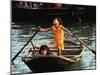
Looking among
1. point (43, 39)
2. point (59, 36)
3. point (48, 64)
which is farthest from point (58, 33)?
point (48, 64)

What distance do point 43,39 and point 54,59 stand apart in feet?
0.61

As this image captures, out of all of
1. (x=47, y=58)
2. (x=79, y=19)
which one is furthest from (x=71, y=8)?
(x=47, y=58)

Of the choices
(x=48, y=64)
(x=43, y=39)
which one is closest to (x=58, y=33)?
(x=43, y=39)

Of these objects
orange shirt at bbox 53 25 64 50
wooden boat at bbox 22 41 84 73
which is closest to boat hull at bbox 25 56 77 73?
wooden boat at bbox 22 41 84 73

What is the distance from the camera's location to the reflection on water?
177cm

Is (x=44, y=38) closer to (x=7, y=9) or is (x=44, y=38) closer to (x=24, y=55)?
(x=24, y=55)

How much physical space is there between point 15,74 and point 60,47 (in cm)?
43

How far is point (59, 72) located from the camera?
191 centimetres

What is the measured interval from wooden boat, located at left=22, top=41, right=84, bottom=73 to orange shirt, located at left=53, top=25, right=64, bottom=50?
0.13 ft

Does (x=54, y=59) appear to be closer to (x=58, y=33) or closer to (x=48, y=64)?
(x=48, y=64)

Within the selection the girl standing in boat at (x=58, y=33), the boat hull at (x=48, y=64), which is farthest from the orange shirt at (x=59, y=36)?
the boat hull at (x=48, y=64)

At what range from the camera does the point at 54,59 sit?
190 centimetres

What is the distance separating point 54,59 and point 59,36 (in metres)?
0.19

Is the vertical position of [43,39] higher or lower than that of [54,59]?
higher
